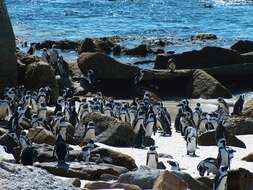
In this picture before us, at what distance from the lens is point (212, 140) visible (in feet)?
60.2

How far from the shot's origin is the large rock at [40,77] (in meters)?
26.1

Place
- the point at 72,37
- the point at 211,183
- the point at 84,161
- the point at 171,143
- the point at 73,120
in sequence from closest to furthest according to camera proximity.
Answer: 1. the point at 211,183
2. the point at 84,161
3. the point at 171,143
4. the point at 73,120
5. the point at 72,37

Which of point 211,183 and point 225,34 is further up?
point 211,183

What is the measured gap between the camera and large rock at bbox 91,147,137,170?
14.6m

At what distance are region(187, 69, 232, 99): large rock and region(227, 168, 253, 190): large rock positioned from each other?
1471cm

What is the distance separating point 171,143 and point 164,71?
10786mm

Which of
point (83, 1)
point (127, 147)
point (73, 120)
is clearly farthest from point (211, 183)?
point (83, 1)

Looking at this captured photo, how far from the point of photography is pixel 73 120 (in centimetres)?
2044

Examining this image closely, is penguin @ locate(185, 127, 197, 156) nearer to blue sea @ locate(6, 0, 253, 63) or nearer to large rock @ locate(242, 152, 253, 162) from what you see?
large rock @ locate(242, 152, 253, 162)

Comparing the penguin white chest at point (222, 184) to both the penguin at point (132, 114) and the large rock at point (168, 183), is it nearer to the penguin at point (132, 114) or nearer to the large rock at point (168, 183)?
the large rock at point (168, 183)

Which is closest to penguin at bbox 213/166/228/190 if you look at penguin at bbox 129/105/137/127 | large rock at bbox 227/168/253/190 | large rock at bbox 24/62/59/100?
large rock at bbox 227/168/253/190

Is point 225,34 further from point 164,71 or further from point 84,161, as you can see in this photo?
point 84,161

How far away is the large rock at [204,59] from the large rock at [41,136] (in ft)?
49.5

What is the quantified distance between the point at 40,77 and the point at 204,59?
8793mm
